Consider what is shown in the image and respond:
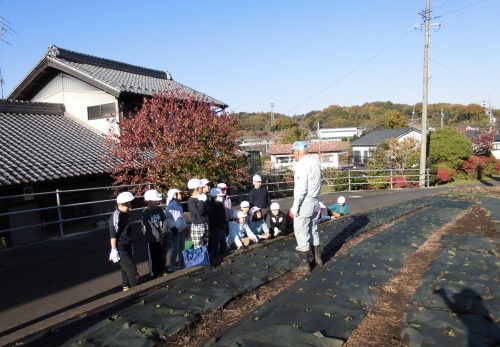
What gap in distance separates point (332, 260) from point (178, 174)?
6424mm

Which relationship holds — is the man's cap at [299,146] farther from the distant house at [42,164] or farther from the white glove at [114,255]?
the distant house at [42,164]

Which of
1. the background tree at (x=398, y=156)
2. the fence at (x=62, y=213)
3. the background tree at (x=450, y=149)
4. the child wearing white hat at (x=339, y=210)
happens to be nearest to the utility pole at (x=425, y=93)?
the background tree at (x=398, y=156)

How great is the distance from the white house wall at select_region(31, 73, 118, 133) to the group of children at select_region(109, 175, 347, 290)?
33.2ft

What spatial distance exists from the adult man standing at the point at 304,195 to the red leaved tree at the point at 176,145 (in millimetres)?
6219

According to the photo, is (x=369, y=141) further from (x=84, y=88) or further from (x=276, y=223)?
(x=276, y=223)

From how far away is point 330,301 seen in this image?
3.93 m

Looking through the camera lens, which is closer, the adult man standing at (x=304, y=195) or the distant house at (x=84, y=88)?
the adult man standing at (x=304, y=195)

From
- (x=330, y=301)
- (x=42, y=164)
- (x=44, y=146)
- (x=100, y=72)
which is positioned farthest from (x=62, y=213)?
(x=330, y=301)

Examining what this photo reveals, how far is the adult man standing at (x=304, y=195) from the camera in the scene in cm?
489

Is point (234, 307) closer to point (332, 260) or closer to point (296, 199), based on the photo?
point (296, 199)

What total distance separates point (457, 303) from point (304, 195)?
2000 millimetres

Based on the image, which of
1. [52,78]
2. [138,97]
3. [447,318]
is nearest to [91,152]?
[138,97]

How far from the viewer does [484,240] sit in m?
6.57

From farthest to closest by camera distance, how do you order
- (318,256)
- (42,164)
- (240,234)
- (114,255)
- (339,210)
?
(42,164), (339,210), (240,234), (318,256), (114,255)
